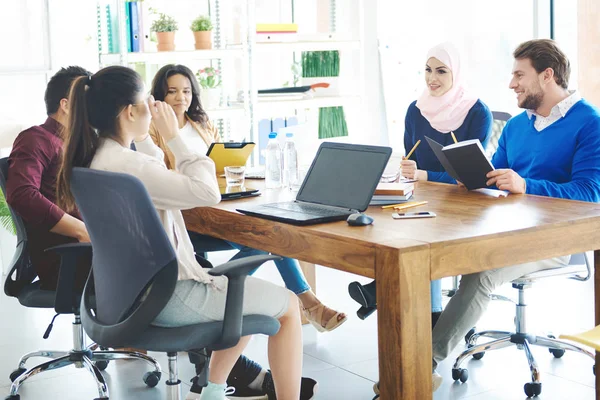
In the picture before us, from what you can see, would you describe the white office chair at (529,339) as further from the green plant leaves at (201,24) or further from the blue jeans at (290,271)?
the green plant leaves at (201,24)

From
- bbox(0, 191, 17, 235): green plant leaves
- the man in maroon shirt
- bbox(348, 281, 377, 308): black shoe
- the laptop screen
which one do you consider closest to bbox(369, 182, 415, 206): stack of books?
the laptop screen

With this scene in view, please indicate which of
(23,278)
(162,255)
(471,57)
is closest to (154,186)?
(162,255)

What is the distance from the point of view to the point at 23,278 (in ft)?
10.2

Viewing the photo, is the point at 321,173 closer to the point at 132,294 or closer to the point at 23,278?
the point at 132,294

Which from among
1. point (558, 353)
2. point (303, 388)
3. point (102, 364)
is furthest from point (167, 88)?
point (558, 353)

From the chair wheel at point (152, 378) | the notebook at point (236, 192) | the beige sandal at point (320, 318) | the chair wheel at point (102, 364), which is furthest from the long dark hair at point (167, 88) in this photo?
the chair wheel at point (152, 378)

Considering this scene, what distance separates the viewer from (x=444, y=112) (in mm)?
4059

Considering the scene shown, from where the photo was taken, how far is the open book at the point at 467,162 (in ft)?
9.88

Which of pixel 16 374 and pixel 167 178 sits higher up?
pixel 167 178

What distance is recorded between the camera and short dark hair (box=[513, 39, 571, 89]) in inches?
135

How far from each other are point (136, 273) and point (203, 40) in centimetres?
348

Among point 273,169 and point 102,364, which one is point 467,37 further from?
point 102,364

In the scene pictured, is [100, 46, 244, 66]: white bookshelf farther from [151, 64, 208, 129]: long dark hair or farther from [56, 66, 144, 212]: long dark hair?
[56, 66, 144, 212]: long dark hair

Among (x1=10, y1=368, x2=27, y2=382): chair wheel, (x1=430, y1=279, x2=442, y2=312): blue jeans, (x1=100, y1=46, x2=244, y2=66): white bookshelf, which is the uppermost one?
(x1=100, y1=46, x2=244, y2=66): white bookshelf
